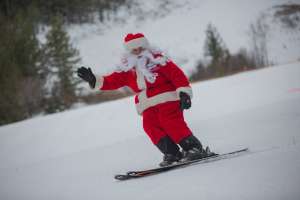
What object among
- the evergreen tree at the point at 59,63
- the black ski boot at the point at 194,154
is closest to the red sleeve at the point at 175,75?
the black ski boot at the point at 194,154

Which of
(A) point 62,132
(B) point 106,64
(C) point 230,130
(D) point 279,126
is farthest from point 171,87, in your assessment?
(B) point 106,64

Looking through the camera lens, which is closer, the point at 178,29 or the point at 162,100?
the point at 162,100

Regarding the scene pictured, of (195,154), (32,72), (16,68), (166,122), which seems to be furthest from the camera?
(32,72)

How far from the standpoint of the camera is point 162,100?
212 cm

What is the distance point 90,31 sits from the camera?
3794 centimetres

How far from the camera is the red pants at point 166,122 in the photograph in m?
2.03

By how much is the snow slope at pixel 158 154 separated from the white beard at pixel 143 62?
931 millimetres

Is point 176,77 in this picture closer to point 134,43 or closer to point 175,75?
point 175,75

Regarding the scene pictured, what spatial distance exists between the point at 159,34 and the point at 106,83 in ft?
124

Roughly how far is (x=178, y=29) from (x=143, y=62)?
39349mm

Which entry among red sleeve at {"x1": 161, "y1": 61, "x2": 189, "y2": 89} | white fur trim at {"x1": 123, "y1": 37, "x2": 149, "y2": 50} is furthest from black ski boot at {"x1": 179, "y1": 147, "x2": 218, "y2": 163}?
white fur trim at {"x1": 123, "y1": 37, "x2": 149, "y2": 50}

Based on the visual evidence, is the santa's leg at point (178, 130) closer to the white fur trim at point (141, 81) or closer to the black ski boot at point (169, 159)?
the black ski boot at point (169, 159)

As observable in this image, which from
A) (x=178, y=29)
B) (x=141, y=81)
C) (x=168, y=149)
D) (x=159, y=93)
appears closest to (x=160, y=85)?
(x=159, y=93)

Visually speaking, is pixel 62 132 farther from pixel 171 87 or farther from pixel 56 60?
pixel 56 60
